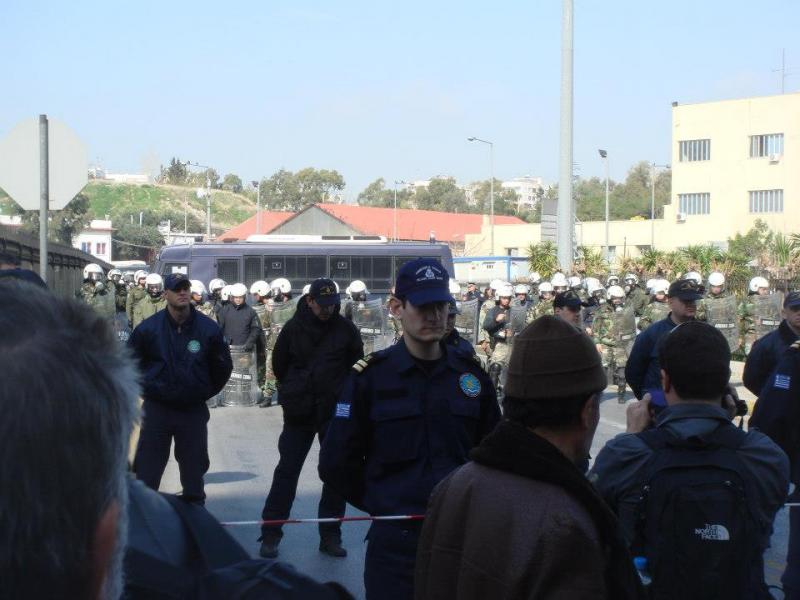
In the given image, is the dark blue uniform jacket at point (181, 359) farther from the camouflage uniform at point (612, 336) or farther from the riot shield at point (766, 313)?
the riot shield at point (766, 313)

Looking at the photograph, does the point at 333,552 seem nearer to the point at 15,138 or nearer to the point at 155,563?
the point at 15,138

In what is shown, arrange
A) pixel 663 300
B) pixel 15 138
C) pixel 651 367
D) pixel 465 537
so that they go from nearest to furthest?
pixel 465 537 → pixel 651 367 → pixel 15 138 → pixel 663 300

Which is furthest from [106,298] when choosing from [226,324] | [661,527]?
[661,527]

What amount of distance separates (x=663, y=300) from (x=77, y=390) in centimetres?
1887

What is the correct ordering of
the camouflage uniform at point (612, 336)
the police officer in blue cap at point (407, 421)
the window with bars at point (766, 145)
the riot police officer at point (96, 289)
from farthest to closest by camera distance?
1. the window with bars at point (766, 145)
2. the riot police officer at point (96, 289)
3. the camouflage uniform at point (612, 336)
4. the police officer in blue cap at point (407, 421)

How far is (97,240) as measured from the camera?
101875 mm

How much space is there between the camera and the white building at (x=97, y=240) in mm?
100125

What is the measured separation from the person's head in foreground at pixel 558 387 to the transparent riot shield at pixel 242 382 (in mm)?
15525

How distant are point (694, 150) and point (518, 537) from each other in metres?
68.7

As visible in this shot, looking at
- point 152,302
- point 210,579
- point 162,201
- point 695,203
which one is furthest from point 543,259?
point 162,201

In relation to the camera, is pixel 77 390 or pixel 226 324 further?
pixel 226 324

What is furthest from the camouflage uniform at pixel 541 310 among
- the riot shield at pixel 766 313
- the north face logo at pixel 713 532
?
the north face logo at pixel 713 532

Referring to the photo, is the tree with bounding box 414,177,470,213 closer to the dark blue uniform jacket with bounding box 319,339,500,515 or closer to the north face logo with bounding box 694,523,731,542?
the dark blue uniform jacket with bounding box 319,339,500,515

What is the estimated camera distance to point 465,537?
105 inches
